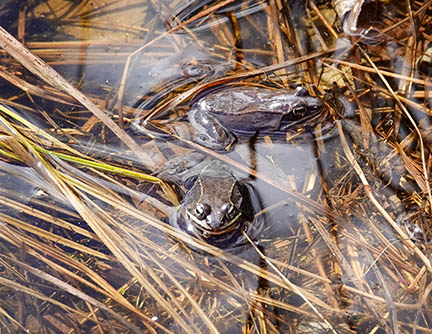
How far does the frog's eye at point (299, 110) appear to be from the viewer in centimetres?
389

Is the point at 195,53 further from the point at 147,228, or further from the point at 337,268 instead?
the point at 337,268

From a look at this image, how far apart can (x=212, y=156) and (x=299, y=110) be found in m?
0.86

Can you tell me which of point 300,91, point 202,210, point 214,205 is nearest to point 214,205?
point 214,205

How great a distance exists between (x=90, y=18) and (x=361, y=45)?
8.89ft

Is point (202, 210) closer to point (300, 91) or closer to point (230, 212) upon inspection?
point (230, 212)

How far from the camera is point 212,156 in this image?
12.6 feet

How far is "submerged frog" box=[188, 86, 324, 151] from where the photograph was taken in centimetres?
393

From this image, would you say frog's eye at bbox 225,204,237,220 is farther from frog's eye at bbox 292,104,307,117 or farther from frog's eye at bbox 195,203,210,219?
frog's eye at bbox 292,104,307,117

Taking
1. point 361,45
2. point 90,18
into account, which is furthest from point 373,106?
point 90,18

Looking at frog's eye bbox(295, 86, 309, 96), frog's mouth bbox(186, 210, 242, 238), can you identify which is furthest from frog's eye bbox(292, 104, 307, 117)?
frog's mouth bbox(186, 210, 242, 238)

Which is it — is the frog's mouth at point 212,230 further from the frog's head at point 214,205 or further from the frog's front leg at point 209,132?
the frog's front leg at point 209,132

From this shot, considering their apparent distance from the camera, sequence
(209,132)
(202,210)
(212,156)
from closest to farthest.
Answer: (202,210), (212,156), (209,132)

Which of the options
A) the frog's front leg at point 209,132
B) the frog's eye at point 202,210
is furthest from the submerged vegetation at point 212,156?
the frog's eye at point 202,210

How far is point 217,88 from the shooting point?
4160 mm
